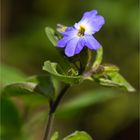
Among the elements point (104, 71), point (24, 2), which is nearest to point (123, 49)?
point (24, 2)

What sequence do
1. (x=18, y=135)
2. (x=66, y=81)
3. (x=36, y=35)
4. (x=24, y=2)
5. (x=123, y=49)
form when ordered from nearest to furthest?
(x=66, y=81) → (x=18, y=135) → (x=123, y=49) → (x=36, y=35) → (x=24, y=2)

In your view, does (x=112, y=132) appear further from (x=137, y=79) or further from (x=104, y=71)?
(x=104, y=71)

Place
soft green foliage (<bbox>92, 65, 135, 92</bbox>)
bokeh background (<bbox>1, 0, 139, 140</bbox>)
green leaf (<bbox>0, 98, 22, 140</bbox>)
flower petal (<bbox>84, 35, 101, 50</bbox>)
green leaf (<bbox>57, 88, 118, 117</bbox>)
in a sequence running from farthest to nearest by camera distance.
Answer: bokeh background (<bbox>1, 0, 139, 140</bbox>) < green leaf (<bbox>57, 88, 118, 117</bbox>) < green leaf (<bbox>0, 98, 22, 140</bbox>) < soft green foliage (<bbox>92, 65, 135, 92</bbox>) < flower petal (<bbox>84, 35, 101, 50</bbox>)

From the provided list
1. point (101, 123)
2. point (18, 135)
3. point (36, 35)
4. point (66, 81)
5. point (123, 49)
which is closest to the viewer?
point (66, 81)

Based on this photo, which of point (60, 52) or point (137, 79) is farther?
point (137, 79)

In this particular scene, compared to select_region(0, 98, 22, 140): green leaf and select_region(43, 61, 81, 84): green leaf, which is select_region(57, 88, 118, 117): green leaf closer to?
select_region(0, 98, 22, 140): green leaf

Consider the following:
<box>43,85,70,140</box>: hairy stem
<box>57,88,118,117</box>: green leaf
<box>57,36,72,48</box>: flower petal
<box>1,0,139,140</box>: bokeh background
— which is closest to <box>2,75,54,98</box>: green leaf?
<box>43,85,70,140</box>: hairy stem
